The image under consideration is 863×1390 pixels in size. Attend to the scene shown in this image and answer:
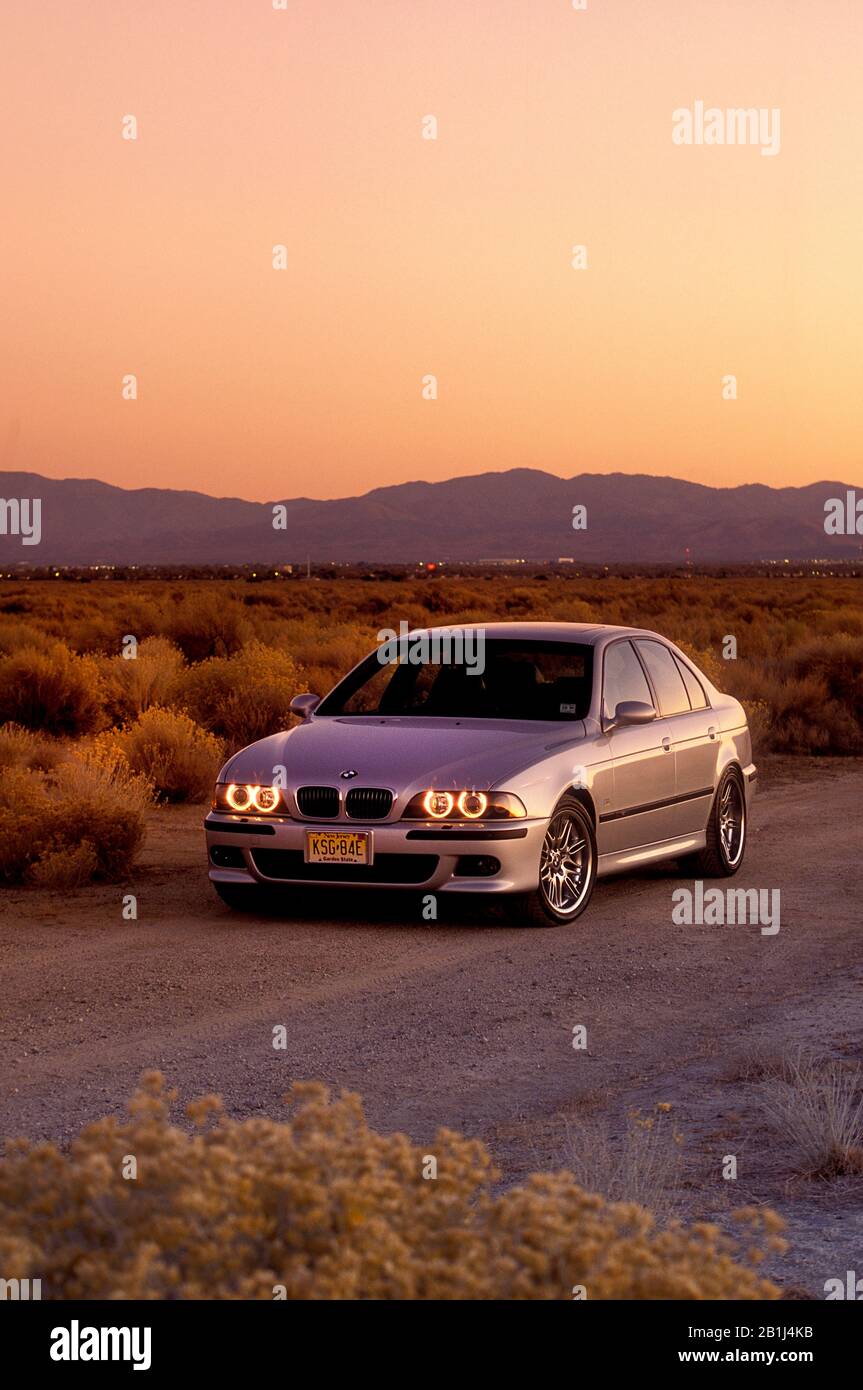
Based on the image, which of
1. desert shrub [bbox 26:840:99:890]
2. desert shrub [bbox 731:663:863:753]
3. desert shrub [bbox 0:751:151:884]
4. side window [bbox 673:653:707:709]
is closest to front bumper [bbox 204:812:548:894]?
desert shrub [bbox 26:840:99:890]

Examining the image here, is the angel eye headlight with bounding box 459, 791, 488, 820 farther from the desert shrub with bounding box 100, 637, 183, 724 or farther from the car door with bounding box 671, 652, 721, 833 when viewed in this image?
the desert shrub with bounding box 100, 637, 183, 724

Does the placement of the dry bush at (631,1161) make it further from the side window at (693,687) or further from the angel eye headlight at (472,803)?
the side window at (693,687)

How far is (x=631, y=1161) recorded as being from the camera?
5.62m

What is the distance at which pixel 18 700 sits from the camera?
23078 mm

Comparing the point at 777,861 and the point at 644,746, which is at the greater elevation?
the point at 644,746

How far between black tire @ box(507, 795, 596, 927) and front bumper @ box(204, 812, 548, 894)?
5.0 inches

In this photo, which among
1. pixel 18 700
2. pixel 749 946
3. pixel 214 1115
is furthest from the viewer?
pixel 18 700

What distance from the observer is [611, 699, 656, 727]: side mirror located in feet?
37.9

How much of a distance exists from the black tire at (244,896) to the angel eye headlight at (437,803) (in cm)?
123

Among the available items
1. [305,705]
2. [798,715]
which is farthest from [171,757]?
[798,715]
